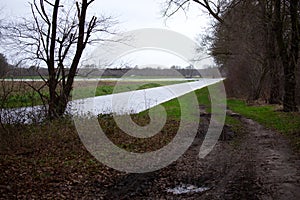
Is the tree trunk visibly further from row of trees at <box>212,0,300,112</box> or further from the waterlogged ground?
the waterlogged ground

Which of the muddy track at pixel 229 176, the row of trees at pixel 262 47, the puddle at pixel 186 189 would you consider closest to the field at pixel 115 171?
the muddy track at pixel 229 176

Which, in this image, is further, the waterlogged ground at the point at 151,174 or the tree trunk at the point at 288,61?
the tree trunk at the point at 288,61

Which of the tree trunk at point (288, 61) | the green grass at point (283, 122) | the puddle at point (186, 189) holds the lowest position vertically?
the puddle at point (186, 189)

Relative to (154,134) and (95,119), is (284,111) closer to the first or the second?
(154,134)

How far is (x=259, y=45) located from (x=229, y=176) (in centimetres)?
2116

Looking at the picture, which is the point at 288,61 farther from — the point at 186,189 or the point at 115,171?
the point at 186,189

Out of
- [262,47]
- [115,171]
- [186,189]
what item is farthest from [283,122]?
[262,47]

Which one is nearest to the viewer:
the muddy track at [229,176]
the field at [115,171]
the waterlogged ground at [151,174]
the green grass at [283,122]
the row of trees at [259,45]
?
the muddy track at [229,176]

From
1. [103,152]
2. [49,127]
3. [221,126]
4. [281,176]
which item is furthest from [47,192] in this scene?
[221,126]

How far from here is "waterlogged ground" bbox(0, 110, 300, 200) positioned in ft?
23.0

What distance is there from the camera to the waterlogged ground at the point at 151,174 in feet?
23.0

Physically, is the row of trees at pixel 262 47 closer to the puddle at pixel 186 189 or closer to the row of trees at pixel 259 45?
the row of trees at pixel 259 45

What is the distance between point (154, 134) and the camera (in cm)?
1374

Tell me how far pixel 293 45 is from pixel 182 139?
33.6 ft
